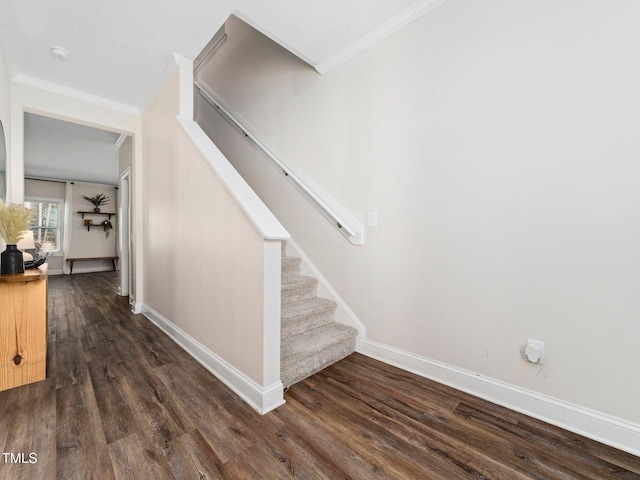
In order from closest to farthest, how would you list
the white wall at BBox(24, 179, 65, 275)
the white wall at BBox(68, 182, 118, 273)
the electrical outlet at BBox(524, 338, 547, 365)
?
the electrical outlet at BBox(524, 338, 547, 365) → the white wall at BBox(24, 179, 65, 275) → the white wall at BBox(68, 182, 118, 273)

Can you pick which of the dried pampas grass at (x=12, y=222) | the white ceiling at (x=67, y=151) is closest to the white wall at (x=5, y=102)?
the dried pampas grass at (x=12, y=222)

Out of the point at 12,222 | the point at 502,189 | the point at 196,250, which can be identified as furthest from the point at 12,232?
the point at 502,189

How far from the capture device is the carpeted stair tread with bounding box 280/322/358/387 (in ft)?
5.99

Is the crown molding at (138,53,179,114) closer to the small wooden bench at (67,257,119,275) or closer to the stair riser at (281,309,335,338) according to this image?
the stair riser at (281,309,335,338)

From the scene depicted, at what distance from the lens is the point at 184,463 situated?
118 cm

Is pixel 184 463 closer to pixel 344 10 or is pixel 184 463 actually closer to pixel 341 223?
pixel 341 223

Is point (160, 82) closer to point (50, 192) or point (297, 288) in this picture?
point (297, 288)

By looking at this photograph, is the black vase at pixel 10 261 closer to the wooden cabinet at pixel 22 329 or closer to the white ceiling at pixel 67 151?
the wooden cabinet at pixel 22 329

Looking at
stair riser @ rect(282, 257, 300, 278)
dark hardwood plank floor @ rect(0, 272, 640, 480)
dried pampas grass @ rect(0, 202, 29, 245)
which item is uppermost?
dried pampas grass @ rect(0, 202, 29, 245)

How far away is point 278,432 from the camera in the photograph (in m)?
1.38

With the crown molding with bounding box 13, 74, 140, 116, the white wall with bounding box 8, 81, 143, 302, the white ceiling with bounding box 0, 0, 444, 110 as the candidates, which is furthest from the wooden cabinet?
the crown molding with bounding box 13, 74, 140, 116

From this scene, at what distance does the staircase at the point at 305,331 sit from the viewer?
1.87 meters

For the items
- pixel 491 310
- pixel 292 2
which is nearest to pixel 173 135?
pixel 292 2

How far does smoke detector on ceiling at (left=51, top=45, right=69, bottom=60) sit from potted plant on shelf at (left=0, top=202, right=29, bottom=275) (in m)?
1.41
